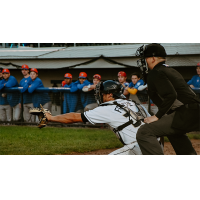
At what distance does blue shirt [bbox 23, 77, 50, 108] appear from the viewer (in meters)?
7.49

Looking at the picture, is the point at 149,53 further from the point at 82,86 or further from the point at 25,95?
the point at 25,95

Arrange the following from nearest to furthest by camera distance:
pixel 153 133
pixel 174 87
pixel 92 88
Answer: pixel 153 133 → pixel 174 87 → pixel 92 88

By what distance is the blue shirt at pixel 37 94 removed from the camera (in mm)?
7492

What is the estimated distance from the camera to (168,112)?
3898 millimetres

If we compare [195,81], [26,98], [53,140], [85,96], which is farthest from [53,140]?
[195,81]

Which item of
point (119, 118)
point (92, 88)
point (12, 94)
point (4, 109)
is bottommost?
point (4, 109)

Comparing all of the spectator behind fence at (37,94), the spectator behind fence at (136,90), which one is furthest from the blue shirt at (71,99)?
the spectator behind fence at (136,90)

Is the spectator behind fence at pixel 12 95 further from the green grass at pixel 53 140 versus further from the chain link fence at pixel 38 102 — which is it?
the green grass at pixel 53 140

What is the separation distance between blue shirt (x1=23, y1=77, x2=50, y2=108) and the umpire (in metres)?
4.01

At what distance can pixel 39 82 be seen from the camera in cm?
754

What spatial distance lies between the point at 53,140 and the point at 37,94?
61.4 inches

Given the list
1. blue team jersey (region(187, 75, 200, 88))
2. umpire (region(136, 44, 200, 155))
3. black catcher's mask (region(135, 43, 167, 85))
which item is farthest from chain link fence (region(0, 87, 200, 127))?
umpire (region(136, 44, 200, 155))

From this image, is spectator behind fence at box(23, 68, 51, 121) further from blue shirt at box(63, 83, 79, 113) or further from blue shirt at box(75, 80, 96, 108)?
blue shirt at box(75, 80, 96, 108)
